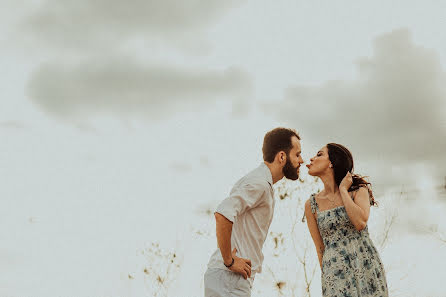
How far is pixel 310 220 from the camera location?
404 centimetres

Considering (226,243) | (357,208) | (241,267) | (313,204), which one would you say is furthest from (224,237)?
(313,204)

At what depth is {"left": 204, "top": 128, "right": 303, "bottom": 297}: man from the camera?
2779 mm

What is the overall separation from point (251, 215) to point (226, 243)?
33cm

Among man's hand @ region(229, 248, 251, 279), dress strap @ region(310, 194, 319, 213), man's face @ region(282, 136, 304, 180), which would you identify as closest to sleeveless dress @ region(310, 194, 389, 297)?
dress strap @ region(310, 194, 319, 213)

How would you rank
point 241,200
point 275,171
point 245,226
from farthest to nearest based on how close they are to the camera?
point 275,171 < point 245,226 < point 241,200

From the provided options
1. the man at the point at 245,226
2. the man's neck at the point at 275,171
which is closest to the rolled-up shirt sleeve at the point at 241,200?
the man at the point at 245,226

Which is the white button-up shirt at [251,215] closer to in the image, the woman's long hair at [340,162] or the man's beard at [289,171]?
the man's beard at [289,171]

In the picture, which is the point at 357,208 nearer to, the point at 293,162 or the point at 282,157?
the point at 293,162

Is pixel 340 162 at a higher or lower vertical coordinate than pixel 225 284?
higher

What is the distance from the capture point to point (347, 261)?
3.68m

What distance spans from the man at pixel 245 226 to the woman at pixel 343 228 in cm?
81

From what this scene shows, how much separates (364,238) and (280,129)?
1.29 metres

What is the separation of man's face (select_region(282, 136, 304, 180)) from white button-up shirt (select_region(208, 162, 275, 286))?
270 mm

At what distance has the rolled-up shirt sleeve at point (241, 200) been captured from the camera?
2781mm
